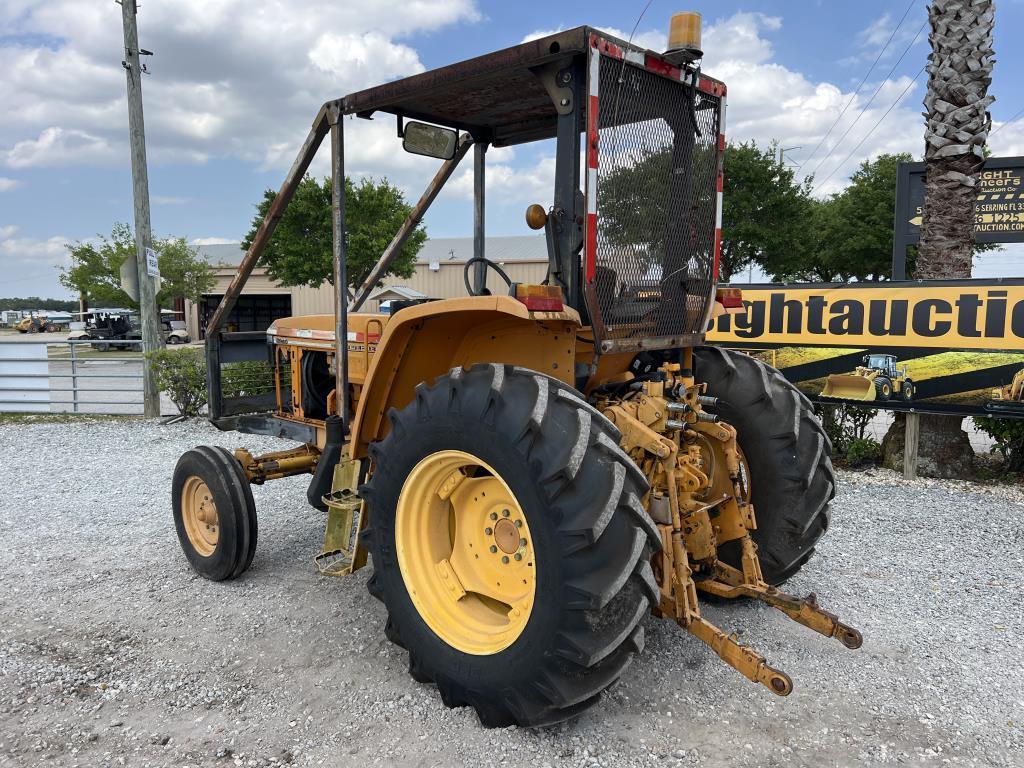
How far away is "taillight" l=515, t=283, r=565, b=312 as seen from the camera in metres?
2.79

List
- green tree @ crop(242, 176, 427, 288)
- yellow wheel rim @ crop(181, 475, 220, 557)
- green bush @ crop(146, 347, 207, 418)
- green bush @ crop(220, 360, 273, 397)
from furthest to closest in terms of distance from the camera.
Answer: green tree @ crop(242, 176, 427, 288) → green bush @ crop(146, 347, 207, 418) → green bush @ crop(220, 360, 273, 397) → yellow wheel rim @ crop(181, 475, 220, 557)

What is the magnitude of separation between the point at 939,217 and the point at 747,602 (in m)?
5.61

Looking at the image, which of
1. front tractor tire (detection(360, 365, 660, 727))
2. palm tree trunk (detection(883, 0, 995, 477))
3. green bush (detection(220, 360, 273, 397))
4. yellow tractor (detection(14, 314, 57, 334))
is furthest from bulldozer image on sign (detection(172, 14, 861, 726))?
yellow tractor (detection(14, 314, 57, 334))

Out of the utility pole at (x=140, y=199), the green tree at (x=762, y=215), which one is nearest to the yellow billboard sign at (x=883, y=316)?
the utility pole at (x=140, y=199)

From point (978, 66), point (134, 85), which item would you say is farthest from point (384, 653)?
point (134, 85)

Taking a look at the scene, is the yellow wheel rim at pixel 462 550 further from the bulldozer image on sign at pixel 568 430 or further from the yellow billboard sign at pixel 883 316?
the yellow billboard sign at pixel 883 316

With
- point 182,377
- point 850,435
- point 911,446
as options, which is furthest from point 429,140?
point 182,377

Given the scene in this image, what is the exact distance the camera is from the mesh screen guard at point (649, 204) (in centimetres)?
300

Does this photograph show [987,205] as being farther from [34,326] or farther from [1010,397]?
[34,326]

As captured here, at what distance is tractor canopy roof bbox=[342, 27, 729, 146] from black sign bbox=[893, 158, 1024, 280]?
680cm

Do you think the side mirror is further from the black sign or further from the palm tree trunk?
the black sign

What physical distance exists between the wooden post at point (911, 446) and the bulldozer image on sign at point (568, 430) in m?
3.68

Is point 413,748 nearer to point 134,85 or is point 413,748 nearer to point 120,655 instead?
point 120,655

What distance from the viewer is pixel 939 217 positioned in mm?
7621
